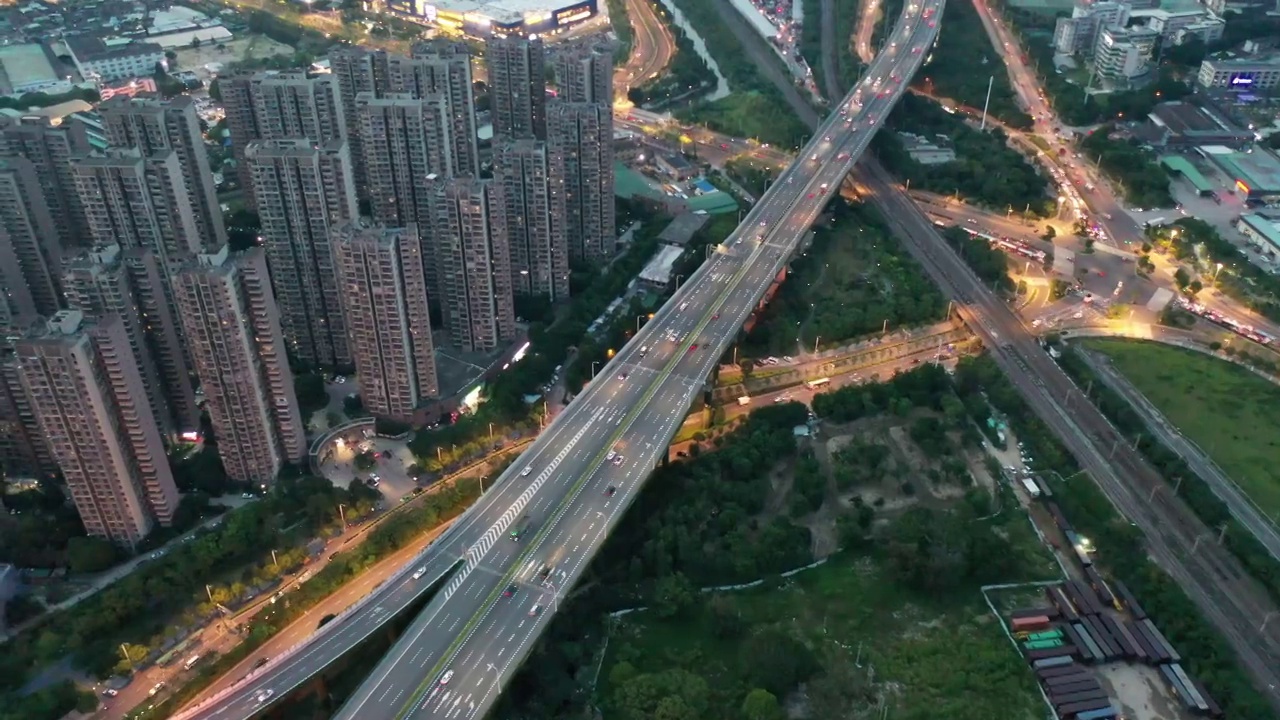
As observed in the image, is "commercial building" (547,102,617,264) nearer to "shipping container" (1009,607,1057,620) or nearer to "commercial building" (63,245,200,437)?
"commercial building" (63,245,200,437)

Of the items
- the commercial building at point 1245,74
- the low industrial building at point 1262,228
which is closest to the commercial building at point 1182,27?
the commercial building at point 1245,74

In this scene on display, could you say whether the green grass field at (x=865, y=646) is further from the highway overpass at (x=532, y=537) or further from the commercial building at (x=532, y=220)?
the commercial building at (x=532, y=220)

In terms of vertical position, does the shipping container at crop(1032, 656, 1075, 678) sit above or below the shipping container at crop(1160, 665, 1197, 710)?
above

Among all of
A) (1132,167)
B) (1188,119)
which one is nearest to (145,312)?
(1132,167)

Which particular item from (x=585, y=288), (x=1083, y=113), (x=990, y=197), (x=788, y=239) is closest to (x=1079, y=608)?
(x=788, y=239)

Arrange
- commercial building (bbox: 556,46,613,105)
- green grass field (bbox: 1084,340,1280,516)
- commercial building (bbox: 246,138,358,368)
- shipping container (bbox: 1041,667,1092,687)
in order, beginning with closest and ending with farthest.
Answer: shipping container (bbox: 1041,667,1092,687) < green grass field (bbox: 1084,340,1280,516) < commercial building (bbox: 246,138,358,368) < commercial building (bbox: 556,46,613,105)

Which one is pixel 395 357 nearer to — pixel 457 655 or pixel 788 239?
pixel 457 655

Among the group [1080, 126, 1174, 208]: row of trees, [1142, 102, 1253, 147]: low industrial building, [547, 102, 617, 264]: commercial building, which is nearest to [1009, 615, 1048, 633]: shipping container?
[547, 102, 617, 264]: commercial building
